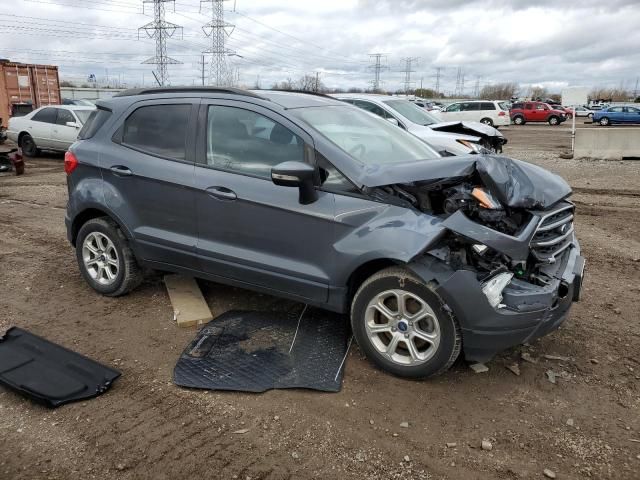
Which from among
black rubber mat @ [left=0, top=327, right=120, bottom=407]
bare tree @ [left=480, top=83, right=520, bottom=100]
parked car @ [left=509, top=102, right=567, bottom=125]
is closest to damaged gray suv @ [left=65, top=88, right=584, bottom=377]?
black rubber mat @ [left=0, top=327, right=120, bottom=407]

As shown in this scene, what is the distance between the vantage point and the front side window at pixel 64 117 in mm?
14766

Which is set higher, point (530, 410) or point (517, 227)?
point (517, 227)

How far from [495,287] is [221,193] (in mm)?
2042

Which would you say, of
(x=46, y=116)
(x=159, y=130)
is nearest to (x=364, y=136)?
(x=159, y=130)

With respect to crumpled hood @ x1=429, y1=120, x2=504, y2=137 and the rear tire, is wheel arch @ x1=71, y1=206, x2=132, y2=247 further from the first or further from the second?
the rear tire

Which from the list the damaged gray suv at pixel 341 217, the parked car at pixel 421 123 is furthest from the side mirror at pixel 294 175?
the parked car at pixel 421 123

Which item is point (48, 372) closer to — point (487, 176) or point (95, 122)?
point (95, 122)

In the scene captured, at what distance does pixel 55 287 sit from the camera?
17.1 ft

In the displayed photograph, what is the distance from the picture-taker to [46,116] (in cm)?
1523

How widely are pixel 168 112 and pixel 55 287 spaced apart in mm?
2150

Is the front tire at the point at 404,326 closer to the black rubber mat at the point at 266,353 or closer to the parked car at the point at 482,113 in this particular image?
the black rubber mat at the point at 266,353

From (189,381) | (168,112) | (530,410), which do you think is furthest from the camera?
(168,112)

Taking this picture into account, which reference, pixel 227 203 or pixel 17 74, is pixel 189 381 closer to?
pixel 227 203

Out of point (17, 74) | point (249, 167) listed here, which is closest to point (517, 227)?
point (249, 167)
